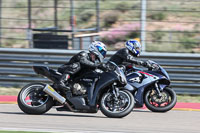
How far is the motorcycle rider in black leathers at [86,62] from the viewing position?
26.0 ft

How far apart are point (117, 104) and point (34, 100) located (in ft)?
4.88

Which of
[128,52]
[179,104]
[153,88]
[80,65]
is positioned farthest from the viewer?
[179,104]

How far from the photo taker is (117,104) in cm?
779

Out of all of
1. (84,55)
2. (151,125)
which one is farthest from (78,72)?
(151,125)

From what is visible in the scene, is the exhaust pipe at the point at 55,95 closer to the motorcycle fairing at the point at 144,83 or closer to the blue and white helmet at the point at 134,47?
the motorcycle fairing at the point at 144,83

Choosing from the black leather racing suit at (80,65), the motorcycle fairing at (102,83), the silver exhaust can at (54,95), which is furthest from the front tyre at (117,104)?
the silver exhaust can at (54,95)

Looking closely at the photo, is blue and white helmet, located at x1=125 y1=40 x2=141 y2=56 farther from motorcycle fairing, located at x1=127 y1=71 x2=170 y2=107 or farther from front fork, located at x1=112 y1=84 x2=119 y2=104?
front fork, located at x1=112 y1=84 x2=119 y2=104

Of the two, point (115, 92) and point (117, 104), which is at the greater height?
point (115, 92)

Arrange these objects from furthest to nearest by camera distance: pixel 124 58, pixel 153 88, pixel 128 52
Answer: pixel 128 52, pixel 124 58, pixel 153 88

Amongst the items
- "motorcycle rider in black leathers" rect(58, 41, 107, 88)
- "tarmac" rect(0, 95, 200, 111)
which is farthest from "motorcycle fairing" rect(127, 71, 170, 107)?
"tarmac" rect(0, 95, 200, 111)

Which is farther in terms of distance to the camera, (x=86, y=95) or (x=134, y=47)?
(x=134, y=47)

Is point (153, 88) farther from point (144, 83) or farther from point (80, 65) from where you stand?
point (80, 65)

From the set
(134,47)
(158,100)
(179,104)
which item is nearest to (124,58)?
(134,47)

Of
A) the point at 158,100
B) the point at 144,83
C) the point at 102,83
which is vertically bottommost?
the point at 158,100
